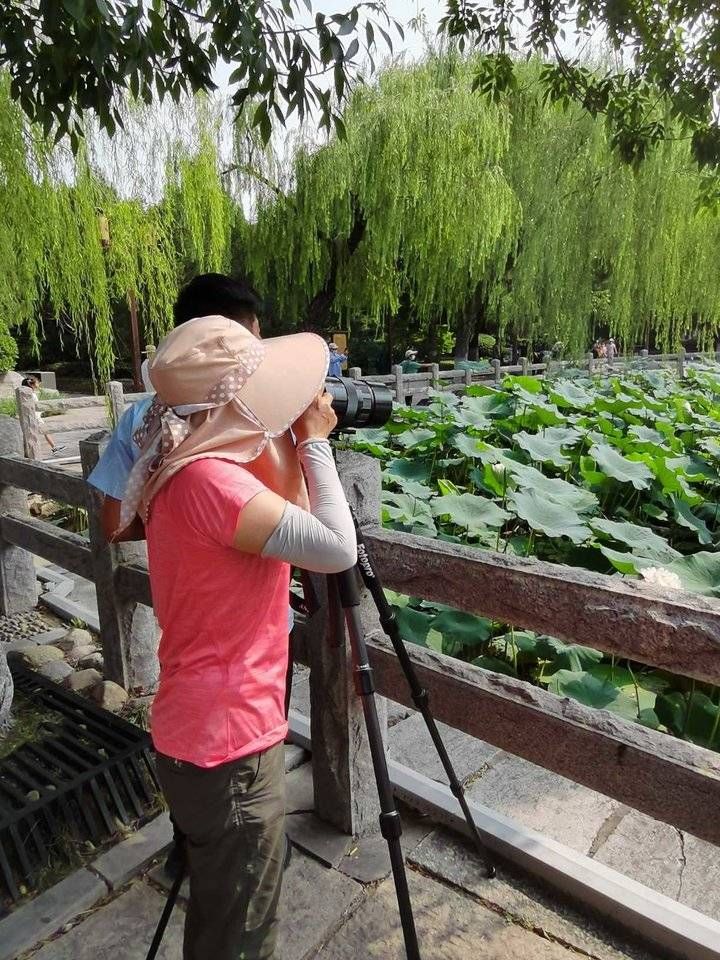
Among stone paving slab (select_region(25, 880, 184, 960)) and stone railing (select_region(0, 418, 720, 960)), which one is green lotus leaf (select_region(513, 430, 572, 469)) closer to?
stone railing (select_region(0, 418, 720, 960))

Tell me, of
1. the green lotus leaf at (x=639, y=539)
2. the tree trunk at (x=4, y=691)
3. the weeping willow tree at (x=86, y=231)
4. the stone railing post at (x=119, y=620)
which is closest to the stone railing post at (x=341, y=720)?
the stone railing post at (x=119, y=620)

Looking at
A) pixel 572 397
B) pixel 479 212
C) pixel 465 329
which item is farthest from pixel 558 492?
pixel 465 329

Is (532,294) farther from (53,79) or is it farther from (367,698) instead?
(367,698)

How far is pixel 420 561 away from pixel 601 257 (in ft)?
31.2

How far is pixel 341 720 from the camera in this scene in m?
1.78

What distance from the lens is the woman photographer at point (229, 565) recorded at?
3.49 ft

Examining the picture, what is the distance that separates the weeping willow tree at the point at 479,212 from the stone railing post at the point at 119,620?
7169mm

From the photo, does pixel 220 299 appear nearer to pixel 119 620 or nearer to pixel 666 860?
pixel 119 620

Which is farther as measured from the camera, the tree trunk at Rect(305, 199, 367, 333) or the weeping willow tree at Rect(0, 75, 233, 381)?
the tree trunk at Rect(305, 199, 367, 333)

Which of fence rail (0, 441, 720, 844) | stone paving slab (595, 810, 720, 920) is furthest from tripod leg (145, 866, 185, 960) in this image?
stone paving slab (595, 810, 720, 920)

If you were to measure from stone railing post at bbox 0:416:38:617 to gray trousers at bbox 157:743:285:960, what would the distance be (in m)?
2.45

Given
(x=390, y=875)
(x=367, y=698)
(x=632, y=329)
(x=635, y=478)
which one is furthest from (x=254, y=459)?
(x=632, y=329)

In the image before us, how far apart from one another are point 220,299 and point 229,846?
1086mm

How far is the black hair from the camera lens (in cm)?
155
